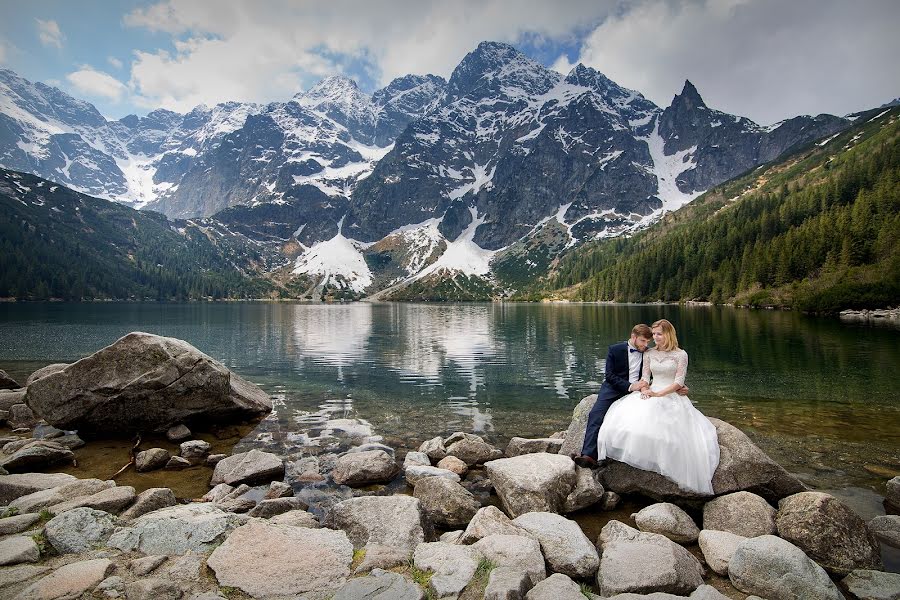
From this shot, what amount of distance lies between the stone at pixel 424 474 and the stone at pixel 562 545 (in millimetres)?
4376

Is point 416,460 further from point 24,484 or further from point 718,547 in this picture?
point 24,484

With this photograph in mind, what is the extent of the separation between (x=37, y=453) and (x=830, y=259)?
15844cm

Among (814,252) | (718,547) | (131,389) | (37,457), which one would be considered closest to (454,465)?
(718,547)

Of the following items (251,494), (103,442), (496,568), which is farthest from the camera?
(103,442)

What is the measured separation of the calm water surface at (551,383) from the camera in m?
20.3

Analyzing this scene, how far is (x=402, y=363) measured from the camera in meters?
48.1

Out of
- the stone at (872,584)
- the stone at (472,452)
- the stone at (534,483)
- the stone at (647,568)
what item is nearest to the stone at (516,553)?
the stone at (647,568)

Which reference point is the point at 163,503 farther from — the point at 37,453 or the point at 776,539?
the point at 776,539

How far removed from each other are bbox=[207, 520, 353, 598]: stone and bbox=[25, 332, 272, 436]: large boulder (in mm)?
14053

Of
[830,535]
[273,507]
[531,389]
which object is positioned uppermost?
[830,535]

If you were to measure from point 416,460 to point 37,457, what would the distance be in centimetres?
1403

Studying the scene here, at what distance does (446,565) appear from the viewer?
8.56 metres

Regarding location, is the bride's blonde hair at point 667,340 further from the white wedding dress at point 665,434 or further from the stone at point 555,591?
the stone at point 555,591

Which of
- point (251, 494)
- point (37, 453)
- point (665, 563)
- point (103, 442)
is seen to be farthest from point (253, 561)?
point (103, 442)
